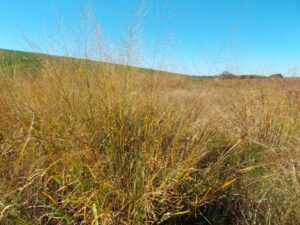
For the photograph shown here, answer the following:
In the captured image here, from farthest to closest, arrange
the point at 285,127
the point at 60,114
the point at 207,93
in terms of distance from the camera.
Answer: the point at 207,93 → the point at 285,127 → the point at 60,114

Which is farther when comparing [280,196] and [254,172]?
[254,172]

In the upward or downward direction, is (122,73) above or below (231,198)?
above

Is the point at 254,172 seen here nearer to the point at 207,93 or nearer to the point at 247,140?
the point at 247,140

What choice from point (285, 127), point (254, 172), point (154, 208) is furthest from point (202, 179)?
point (285, 127)

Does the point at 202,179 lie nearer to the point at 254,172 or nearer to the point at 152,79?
the point at 254,172

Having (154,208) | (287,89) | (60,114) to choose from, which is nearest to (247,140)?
(154,208)

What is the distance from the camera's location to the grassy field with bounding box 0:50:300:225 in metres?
1.11

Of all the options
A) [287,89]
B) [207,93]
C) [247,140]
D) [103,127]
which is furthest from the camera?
[287,89]

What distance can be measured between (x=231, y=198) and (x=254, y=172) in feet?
0.95

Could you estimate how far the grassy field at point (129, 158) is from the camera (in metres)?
1.11

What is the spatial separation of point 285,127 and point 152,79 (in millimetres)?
1123

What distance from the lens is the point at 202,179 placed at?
1233 mm

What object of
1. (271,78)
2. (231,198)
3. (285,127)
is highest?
Result: (271,78)

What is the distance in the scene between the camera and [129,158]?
1272mm
